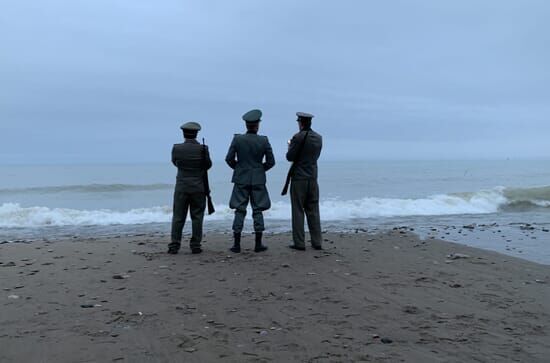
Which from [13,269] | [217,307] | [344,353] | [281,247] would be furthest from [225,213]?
[344,353]

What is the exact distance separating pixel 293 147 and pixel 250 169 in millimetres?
815

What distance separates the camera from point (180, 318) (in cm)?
421

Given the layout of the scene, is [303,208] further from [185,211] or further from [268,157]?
[185,211]

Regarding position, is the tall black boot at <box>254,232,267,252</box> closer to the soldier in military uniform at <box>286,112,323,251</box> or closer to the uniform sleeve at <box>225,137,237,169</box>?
the soldier in military uniform at <box>286,112,323,251</box>

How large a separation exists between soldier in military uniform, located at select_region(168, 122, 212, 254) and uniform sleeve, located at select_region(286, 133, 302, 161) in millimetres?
1317

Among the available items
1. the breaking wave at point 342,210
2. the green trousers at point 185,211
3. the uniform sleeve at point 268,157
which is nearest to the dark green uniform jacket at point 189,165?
the green trousers at point 185,211

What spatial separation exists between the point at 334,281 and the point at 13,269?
4260 mm

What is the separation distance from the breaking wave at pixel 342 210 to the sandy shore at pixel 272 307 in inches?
249

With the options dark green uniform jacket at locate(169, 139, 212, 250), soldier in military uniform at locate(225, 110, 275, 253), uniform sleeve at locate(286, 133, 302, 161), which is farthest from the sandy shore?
uniform sleeve at locate(286, 133, 302, 161)

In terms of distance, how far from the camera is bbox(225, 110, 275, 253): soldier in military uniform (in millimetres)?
7441

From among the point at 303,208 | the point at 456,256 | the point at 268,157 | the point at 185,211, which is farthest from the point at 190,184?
the point at 456,256

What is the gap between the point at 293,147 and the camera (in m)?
7.70

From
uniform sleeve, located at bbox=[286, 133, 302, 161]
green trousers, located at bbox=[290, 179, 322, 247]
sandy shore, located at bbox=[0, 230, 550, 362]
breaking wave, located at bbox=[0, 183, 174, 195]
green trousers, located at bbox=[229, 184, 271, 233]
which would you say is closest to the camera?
sandy shore, located at bbox=[0, 230, 550, 362]

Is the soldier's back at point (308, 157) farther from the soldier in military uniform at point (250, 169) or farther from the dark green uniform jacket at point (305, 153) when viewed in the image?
the soldier in military uniform at point (250, 169)
